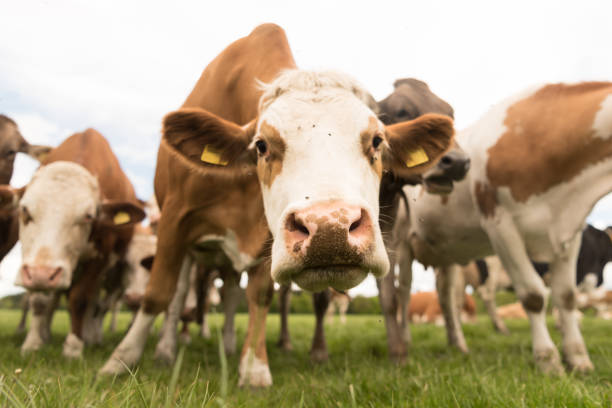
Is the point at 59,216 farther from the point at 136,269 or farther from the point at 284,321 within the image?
the point at 284,321

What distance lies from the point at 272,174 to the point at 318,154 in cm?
32

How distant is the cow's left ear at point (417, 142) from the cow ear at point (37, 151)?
195 inches

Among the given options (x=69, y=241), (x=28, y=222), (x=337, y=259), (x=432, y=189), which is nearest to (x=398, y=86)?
(x=432, y=189)

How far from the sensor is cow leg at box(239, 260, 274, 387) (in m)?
2.83

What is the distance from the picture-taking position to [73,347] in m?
4.00

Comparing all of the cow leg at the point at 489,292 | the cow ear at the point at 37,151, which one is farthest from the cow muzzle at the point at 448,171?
the cow leg at the point at 489,292

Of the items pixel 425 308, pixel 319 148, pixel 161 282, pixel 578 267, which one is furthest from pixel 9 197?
pixel 425 308

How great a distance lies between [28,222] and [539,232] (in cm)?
453

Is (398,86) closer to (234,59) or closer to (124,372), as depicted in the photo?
(234,59)

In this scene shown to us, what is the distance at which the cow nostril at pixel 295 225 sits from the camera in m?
1.70

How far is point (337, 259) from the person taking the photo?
1.64m

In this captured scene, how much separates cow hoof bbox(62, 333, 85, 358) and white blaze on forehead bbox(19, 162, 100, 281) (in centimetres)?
65

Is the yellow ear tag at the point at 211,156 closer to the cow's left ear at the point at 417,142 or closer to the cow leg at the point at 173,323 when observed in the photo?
the cow's left ear at the point at 417,142

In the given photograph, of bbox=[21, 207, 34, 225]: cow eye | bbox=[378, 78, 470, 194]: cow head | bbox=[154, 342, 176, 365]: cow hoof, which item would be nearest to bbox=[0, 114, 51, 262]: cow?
bbox=[21, 207, 34, 225]: cow eye
